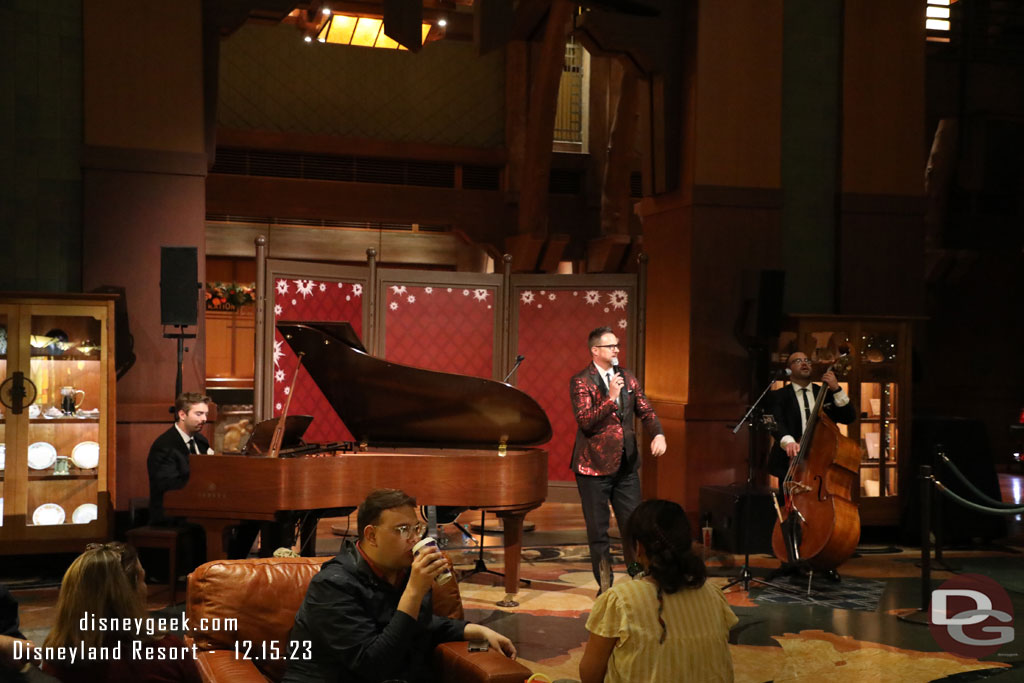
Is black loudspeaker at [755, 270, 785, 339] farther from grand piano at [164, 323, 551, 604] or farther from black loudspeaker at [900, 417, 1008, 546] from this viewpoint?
grand piano at [164, 323, 551, 604]

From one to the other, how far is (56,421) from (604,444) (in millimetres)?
3314

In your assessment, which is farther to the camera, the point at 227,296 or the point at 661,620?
the point at 227,296

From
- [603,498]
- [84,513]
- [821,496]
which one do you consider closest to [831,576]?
[821,496]

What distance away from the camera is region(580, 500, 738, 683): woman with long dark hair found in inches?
97.0

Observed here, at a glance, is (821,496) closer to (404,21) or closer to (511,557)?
(511,557)

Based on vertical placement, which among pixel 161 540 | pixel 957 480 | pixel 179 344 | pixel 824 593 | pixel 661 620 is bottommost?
pixel 824 593

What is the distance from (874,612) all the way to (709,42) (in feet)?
14.2

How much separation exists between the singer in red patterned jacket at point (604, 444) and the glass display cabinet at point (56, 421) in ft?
9.28

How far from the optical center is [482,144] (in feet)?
41.3

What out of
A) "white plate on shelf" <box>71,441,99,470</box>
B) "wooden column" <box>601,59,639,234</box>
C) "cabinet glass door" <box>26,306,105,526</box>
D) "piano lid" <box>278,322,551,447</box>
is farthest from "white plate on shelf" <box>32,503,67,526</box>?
"wooden column" <box>601,59,639,234</box>

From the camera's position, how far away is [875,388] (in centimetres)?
768

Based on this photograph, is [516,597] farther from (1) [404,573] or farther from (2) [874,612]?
(1) [404,573]
